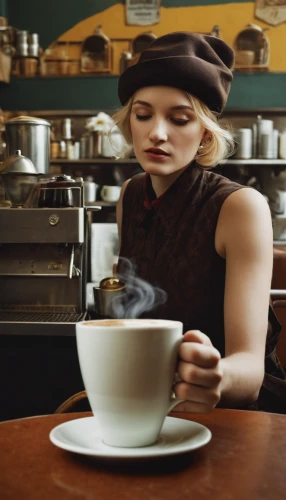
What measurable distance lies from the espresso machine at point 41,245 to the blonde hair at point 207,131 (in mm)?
658

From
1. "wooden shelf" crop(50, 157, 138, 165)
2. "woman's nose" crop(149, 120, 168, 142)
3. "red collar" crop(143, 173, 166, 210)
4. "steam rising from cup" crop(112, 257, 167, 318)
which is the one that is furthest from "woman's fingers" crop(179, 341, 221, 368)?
"wooden shelf" crop(50, 157, 138, 165)

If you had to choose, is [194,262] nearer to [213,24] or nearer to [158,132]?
[158,132]

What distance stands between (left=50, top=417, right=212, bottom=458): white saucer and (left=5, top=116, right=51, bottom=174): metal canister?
1984mm

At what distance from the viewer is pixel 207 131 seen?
Answer: 1.57 meters

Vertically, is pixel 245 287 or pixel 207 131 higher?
pixel 207 131

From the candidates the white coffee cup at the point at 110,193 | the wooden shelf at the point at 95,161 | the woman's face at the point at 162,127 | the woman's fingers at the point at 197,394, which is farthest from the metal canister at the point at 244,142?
the woman's fingers at the point at 197,394

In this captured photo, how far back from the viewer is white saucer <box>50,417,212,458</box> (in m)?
0.67

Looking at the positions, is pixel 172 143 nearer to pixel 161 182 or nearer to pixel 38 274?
pixel 161 182

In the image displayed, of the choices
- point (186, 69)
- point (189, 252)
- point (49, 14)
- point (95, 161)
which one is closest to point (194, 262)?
point (189, 252)

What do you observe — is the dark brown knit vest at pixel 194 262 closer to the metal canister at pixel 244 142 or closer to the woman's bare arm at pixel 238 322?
the woman's bare arm at pixel 238 322

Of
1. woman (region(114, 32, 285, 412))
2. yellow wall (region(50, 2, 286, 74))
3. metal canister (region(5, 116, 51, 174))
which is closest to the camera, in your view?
woman (region(114, 32, 285, 412))

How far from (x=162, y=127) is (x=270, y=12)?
545 centimetres

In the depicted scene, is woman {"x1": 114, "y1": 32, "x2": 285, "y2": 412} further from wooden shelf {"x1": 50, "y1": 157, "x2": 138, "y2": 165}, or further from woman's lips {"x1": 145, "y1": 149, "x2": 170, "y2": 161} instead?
wooden shelf {"x1": 50, "y1": 157, "x2": 138, "y2": 165}

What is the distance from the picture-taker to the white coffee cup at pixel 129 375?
701 mm
